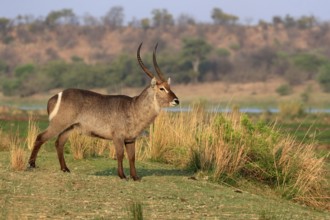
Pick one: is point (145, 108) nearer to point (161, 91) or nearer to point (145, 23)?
point (161, 91)

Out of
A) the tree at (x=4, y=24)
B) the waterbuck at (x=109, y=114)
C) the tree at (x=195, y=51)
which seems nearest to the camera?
the waterbuck at (x=109, y=114)

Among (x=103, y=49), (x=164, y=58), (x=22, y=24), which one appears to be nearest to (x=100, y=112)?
(x=164, y=58)

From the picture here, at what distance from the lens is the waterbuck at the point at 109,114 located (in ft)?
39.9

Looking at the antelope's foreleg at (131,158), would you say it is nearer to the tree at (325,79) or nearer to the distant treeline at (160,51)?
the distant treeline at (160,51)

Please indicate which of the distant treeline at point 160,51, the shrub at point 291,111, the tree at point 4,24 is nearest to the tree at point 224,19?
the distant treeline at point 160,51

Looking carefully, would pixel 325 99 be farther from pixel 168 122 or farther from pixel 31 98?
pixel 168 122

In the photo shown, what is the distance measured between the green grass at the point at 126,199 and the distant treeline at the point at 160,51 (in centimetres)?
3467

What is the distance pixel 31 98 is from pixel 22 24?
31014 mm

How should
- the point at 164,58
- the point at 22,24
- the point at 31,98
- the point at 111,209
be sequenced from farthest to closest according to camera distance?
the point at 22,24, the point at 164,58, the point at 31,98, the point at 111,209

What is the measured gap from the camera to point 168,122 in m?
15.1

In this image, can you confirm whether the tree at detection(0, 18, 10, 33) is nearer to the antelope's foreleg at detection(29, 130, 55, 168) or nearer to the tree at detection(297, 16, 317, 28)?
the tree at detection(297, 16, 317, 28)

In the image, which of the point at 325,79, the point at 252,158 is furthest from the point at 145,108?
the point at 325,79

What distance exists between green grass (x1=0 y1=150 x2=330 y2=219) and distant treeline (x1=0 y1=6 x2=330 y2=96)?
34673 millimetres

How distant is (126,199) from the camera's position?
10.2 metres
